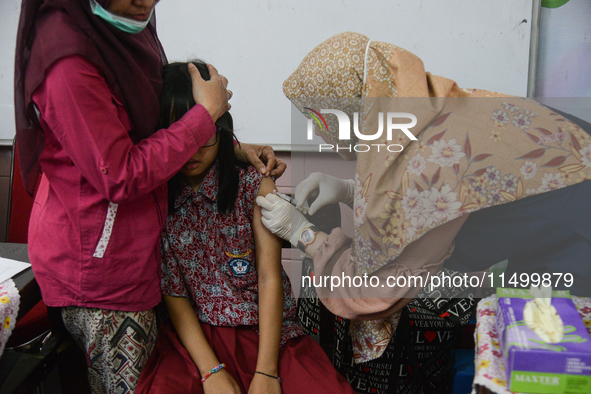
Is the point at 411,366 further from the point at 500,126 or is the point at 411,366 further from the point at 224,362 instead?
the point at 500,126

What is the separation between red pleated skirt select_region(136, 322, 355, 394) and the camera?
1.01 metres

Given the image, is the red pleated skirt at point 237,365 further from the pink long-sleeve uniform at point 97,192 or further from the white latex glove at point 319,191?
the white latex glove at point 319,191

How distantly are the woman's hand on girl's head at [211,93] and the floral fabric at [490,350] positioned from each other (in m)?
0.72

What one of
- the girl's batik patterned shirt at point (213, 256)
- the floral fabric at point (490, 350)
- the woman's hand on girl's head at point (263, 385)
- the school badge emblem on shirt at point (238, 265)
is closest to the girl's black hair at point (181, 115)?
the girl's batik patterned shirt at point (213, 256)

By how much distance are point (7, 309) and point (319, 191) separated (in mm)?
922

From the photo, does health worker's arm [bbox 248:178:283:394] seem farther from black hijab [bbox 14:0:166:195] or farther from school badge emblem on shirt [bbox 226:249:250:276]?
black hijab [bbox 14:0:166:195]

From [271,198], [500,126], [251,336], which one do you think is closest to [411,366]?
[251,336]

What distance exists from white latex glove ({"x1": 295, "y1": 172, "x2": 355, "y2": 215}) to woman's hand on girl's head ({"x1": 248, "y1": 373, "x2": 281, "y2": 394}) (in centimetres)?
51

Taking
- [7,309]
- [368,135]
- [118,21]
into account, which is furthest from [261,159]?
[7,309]

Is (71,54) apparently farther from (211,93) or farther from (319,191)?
(319,191)

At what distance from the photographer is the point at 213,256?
3.82ft

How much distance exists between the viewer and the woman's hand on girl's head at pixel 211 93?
38.5 inches

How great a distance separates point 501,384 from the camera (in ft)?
1.93

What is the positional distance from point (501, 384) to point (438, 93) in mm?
573
